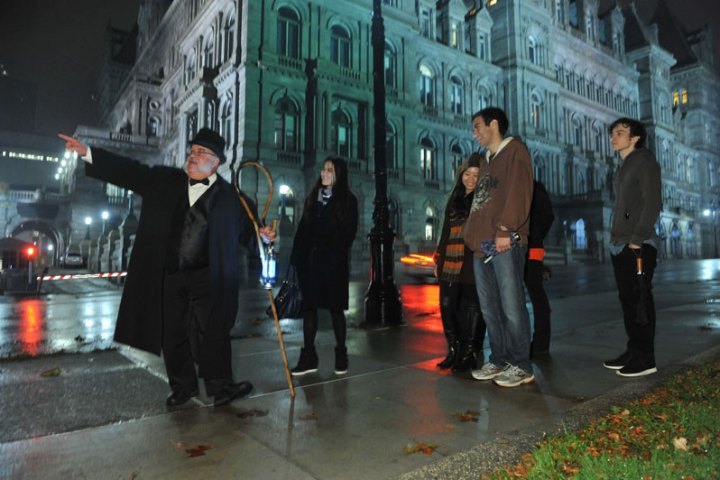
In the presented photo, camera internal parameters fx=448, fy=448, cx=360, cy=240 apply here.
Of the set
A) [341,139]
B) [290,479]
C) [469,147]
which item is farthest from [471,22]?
[290,479]

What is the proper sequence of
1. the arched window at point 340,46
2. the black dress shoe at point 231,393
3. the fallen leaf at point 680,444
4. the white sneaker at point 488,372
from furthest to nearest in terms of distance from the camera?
the arched window at point 340,46 < the white sneaker at point 488,372 < the black dress shoe at point 231,393 < the fallen leaf at point 680,444

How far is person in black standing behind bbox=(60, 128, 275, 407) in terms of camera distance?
3.41m

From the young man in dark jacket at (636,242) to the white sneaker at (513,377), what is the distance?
1002mm

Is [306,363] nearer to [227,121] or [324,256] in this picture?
[324,256]

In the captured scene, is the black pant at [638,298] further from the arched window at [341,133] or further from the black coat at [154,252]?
the arched window at [341,133]

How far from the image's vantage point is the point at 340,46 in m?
31.1

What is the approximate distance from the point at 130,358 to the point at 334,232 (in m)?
2.82

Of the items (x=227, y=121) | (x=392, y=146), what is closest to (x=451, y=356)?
(x=227, y=121)

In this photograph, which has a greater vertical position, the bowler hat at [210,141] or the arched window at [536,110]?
the arched window at [536,110]

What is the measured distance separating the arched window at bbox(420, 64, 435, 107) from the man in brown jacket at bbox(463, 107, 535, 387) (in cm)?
3526

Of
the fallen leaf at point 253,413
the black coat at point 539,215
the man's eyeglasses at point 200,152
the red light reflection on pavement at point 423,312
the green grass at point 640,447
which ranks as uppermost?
the man's eyeglasses at point 200,152

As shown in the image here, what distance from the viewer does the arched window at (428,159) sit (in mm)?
37688

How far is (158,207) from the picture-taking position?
3479mm

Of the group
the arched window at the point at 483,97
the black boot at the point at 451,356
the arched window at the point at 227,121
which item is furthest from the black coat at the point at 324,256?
the arched window at the point at 483,97
